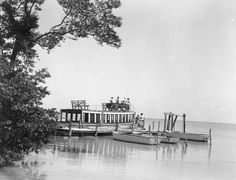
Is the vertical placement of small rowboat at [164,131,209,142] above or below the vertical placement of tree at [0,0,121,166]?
below

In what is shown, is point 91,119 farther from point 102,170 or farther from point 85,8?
point 85,8

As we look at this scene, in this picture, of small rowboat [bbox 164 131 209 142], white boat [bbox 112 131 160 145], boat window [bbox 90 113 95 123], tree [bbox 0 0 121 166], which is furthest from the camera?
small rowboat [bbox 164 131 209 142]

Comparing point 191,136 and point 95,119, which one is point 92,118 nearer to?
point 95,119

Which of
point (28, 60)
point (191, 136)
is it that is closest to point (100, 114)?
point (191, 136)

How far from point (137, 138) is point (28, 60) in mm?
28672

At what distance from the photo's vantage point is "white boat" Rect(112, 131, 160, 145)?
4631 cm

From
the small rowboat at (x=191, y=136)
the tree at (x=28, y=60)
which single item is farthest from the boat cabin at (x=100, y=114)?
the tree at (x=28, y=60)

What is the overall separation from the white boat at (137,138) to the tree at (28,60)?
2577 centimetres

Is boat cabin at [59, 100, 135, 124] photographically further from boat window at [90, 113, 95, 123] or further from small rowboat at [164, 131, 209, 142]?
small rowboat at [164, 131, 209, 142]

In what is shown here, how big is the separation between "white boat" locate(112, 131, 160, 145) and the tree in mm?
25766

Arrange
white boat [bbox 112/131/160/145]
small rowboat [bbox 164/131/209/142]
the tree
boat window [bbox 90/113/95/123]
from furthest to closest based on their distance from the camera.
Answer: small rowboat [bbox 164/131/209/142] → boat window [bbox 90/113/95/123] → white boat [bbox 112/131/160/145] → the tree

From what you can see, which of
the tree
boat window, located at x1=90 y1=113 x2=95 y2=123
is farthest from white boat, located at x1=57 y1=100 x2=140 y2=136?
the tree

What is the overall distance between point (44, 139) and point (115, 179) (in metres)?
4.27

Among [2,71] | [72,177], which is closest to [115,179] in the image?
[72,177]
